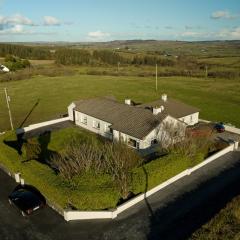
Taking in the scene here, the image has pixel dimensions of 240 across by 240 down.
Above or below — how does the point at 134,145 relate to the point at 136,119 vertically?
below

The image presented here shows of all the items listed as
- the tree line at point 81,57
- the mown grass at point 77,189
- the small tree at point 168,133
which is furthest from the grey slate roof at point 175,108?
the tree line at point 81,57

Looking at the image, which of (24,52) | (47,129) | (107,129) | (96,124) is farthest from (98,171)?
(24,52)

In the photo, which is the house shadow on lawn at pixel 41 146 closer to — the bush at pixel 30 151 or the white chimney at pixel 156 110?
the bush at pixel 30 151

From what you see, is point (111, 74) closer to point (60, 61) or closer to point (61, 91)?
point (61, 91)

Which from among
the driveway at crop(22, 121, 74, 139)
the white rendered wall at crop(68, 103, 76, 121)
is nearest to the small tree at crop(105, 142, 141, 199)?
the driveway at crop(22, 121, 74, 139)

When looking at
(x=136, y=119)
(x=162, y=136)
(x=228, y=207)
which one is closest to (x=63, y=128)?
(x=136, y=119)

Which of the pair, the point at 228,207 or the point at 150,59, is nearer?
the point at 228,207

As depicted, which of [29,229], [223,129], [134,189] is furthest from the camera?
[223,129]
